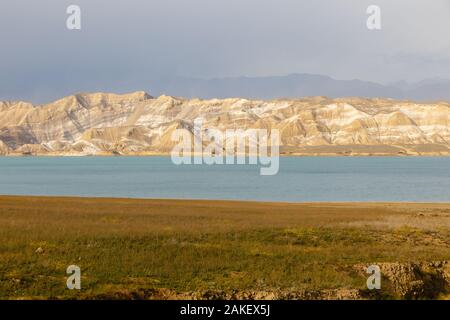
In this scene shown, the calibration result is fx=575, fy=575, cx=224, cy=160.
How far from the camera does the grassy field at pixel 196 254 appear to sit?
21.8 metres

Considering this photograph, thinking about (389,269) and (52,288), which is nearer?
(52,288)

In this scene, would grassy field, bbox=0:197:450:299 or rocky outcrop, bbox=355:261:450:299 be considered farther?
rocky outcrop, bbox=355:261:450:299

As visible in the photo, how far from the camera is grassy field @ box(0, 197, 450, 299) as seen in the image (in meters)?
21.8

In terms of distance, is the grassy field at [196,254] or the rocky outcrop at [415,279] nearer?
the grassy field at [196,254]

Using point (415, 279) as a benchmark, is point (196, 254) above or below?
above

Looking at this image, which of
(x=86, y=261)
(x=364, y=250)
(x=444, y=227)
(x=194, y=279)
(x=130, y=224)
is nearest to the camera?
(x=194, y=279)

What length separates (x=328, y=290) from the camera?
2214cm

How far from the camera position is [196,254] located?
89.7ft
